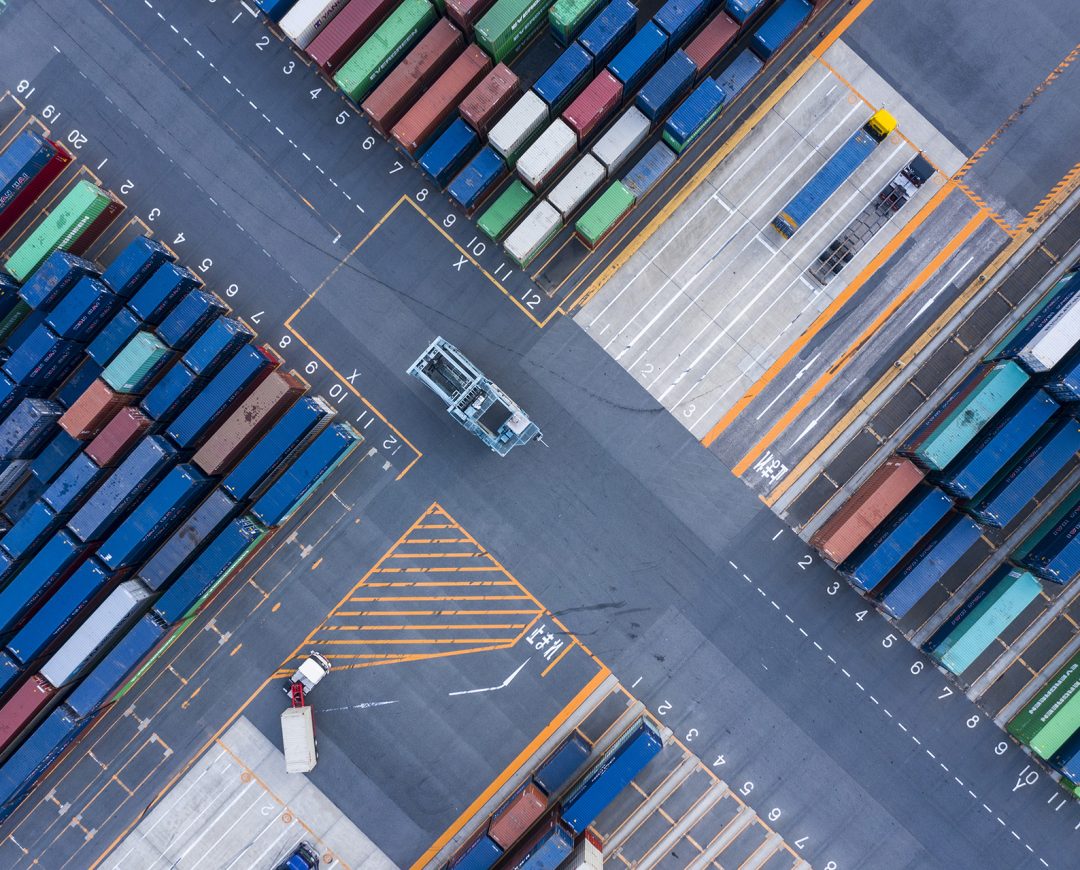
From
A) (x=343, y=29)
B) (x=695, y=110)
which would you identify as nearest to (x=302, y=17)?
(x=343, y=29)

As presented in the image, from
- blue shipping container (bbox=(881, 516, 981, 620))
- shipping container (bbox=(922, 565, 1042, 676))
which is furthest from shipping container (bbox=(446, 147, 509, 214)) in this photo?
shipping container (bbox=(922, 565, 1042, 676))

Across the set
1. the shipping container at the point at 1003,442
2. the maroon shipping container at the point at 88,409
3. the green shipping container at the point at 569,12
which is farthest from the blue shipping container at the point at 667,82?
the maroon shipping container at the point at 88,409

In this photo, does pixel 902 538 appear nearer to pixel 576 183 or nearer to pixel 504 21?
pixel 576 183

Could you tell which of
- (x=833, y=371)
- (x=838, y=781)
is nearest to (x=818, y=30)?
(x=833, y=371)

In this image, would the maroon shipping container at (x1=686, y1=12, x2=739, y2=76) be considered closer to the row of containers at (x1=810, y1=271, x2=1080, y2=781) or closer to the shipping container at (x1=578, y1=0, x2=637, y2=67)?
the shipping container at (x1=578, y1=0, x2=637, y2=67)

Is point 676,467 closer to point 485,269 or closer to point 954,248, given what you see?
point 485,269

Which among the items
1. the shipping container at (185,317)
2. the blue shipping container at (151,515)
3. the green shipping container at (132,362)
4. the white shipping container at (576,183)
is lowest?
the blue shipping container at (151,515)

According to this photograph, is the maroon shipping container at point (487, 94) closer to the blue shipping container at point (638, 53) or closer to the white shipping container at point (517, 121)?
the white shipping container at point (517, 121)
